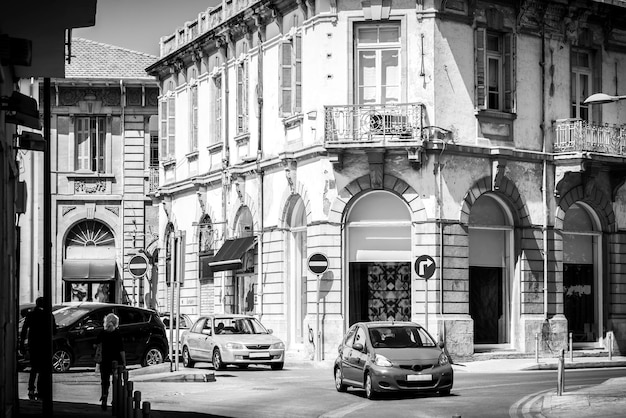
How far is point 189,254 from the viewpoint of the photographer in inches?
1916

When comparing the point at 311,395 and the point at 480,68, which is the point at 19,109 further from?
the point at 480,68

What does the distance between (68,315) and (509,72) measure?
14.7 meters

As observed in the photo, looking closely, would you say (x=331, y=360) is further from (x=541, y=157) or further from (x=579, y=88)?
(x=579, y=88)

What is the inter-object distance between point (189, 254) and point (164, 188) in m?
3.38

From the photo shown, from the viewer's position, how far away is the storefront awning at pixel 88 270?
186ft

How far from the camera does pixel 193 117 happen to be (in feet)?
157

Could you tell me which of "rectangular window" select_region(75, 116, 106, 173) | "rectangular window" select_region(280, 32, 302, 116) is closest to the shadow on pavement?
"rectangular window" select_region(280, 32, 302, 116)

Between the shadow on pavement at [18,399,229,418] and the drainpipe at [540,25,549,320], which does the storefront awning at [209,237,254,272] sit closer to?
the drainpipe at [540,25,549,320]

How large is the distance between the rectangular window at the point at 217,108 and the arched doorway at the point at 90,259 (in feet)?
44.5

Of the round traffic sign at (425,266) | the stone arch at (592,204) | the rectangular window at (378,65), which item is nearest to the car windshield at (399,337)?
the round traffic sign at (425,266)

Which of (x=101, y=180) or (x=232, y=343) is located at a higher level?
(x=101, y=180)

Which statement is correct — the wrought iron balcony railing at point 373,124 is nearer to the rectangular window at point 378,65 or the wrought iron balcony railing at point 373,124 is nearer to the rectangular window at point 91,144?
the rectangular window at point 378,65

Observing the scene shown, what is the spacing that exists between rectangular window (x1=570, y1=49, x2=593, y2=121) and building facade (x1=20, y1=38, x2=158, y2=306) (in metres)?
22.1

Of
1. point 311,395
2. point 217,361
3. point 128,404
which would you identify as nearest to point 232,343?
point 217,361
